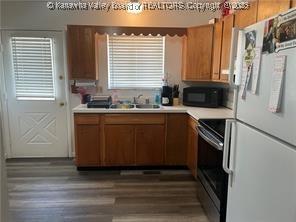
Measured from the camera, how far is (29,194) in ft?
9.34

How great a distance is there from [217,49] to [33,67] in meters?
2.77

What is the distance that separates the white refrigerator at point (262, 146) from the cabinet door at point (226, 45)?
53.3 inches

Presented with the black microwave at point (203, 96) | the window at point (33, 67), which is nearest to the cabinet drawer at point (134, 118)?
the black microwave at point (203, 96)

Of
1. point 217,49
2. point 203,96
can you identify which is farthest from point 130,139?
point 217,49

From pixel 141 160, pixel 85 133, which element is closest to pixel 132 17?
pixel 85 133

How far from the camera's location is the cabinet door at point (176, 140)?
346cm

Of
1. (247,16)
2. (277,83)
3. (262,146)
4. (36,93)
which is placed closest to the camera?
(277,83)

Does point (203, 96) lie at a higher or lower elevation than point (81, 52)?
lower

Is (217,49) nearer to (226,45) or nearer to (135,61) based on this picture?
(226,45)

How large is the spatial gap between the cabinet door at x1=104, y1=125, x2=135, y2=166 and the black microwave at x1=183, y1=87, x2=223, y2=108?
996 millimetres

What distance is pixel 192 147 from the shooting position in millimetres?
3229

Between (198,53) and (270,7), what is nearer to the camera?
(270,7)

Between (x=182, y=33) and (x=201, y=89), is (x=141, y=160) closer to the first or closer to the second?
(x=201, y=89)

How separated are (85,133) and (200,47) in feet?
6.66
